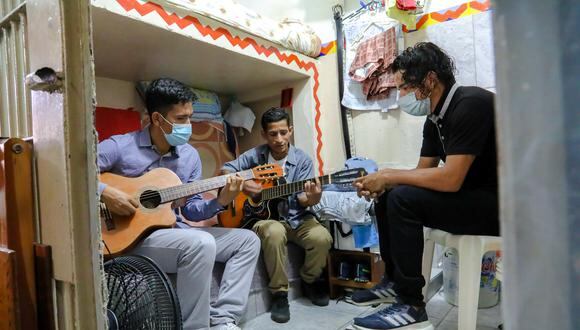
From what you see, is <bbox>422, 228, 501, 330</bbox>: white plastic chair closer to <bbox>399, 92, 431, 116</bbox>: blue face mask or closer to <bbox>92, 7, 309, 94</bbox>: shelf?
<bbox>399, 92, 431, 116</bbox>: blue face mask

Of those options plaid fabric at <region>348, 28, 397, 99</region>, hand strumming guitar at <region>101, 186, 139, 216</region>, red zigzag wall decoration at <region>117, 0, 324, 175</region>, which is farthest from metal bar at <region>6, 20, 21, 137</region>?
plaid fabric at <region>348, 28, 397, 99</region>

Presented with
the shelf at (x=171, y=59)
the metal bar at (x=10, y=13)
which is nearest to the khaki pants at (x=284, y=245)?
the shelf at (x=171, y=59)

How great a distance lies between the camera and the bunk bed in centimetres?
161

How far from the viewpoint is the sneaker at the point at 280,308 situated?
161 cm

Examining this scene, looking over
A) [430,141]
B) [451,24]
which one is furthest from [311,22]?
[430,141]

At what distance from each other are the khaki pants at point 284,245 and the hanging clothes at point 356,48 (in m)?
0.92

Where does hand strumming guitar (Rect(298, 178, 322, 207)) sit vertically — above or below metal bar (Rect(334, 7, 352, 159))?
below

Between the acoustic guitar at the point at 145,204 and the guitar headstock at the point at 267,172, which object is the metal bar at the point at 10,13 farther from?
the guitar headstock at the point at 267,172

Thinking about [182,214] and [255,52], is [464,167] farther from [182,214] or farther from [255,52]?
[255,52]

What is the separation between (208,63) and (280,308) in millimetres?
1494

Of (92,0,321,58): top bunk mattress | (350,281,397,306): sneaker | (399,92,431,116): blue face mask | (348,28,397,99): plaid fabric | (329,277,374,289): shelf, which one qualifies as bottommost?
(329,277,374,289): shelf

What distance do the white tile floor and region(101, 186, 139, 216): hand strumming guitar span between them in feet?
2.40

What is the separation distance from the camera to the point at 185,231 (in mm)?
1396

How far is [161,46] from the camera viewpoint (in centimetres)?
184
